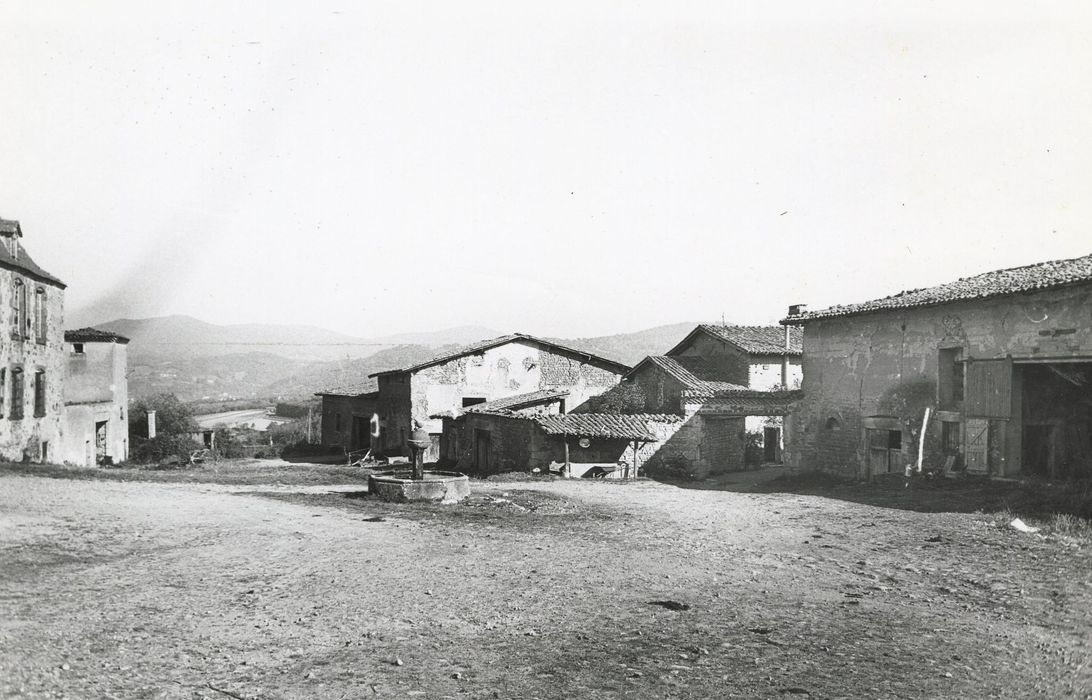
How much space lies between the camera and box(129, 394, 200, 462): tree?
38.1 metres

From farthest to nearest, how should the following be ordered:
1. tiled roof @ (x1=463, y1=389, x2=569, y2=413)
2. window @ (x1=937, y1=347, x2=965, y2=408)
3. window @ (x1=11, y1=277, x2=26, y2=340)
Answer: tiled roof @ (x1=463, y1=389, x2=569, y2=413) < window @ (x1=11, y1=277, x2=26, y2=340) < window @ (x1=937, y1=347, x2=965, y2=408)

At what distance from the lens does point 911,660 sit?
6801 millimetres

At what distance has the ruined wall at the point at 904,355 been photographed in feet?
54.9

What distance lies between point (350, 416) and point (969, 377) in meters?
28.6

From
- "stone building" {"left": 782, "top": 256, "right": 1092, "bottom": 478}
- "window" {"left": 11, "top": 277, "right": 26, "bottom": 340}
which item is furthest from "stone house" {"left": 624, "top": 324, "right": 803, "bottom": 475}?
"window" {"left": 11, "top": 277, "right": 26, "bottom": 340}

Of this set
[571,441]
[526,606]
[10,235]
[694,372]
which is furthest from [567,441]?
[10,235]

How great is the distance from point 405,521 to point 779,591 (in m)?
7.15

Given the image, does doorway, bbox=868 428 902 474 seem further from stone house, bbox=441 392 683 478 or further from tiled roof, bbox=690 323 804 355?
tiled roof, bbox=690 323 804 355

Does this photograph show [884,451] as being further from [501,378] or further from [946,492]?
A: [501,378]

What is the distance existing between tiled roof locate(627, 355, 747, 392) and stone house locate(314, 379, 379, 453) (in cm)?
1314

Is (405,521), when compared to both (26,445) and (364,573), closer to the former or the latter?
(364,573)

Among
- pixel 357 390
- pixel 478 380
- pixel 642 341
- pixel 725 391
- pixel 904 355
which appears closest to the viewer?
pixel 904 355

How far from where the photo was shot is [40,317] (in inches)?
952

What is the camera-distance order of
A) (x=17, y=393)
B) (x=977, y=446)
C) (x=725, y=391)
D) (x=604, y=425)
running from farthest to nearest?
1. (x=725, y=391)
2. (x=604, y=425)
3. (x=17, y=393)
4. (x=977, y=446)
